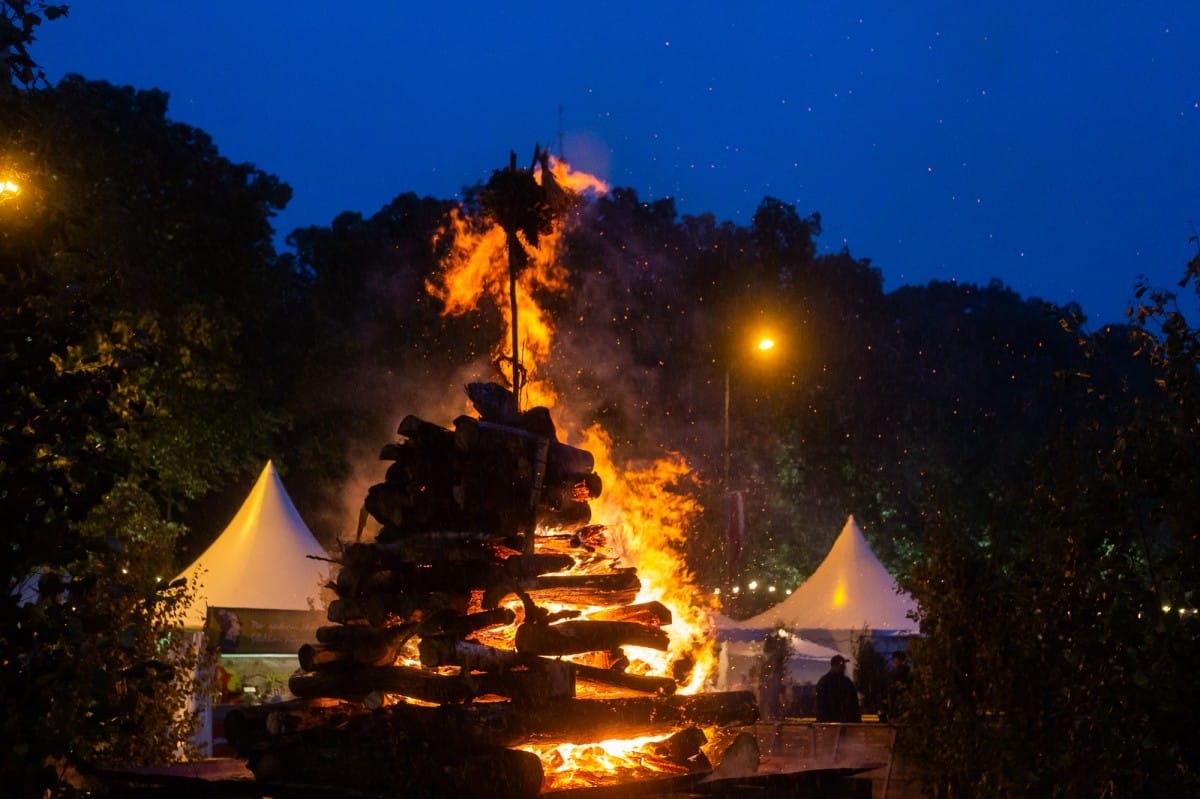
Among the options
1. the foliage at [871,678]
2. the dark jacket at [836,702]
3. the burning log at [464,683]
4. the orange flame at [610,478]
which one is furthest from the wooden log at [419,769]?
the foliage at [871,678]

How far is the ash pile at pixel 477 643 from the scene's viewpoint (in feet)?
24.7

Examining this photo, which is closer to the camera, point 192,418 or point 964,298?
point 192,418

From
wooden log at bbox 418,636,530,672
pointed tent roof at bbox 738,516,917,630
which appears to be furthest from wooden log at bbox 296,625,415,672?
pointed tent roof at bbox 738,516,917,630

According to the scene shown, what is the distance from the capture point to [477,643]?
8039 mm

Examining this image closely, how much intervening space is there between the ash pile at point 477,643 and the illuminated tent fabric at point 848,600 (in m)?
12.4

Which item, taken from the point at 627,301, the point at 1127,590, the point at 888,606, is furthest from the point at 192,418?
the point at 1127,590

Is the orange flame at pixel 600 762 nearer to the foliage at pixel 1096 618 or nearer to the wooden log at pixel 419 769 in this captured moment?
the wooden log at pixel 419 769

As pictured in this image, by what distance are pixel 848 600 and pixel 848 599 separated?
0.9 inches

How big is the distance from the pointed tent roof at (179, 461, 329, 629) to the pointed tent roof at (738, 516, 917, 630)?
29.7 feet

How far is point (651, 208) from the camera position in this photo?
30.8 metres

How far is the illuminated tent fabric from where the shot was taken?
2128cm

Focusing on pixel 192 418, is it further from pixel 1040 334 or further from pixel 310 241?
pixel 1040 334

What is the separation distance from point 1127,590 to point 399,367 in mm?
23043

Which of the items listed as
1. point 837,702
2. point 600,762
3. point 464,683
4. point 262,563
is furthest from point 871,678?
point 464,683
